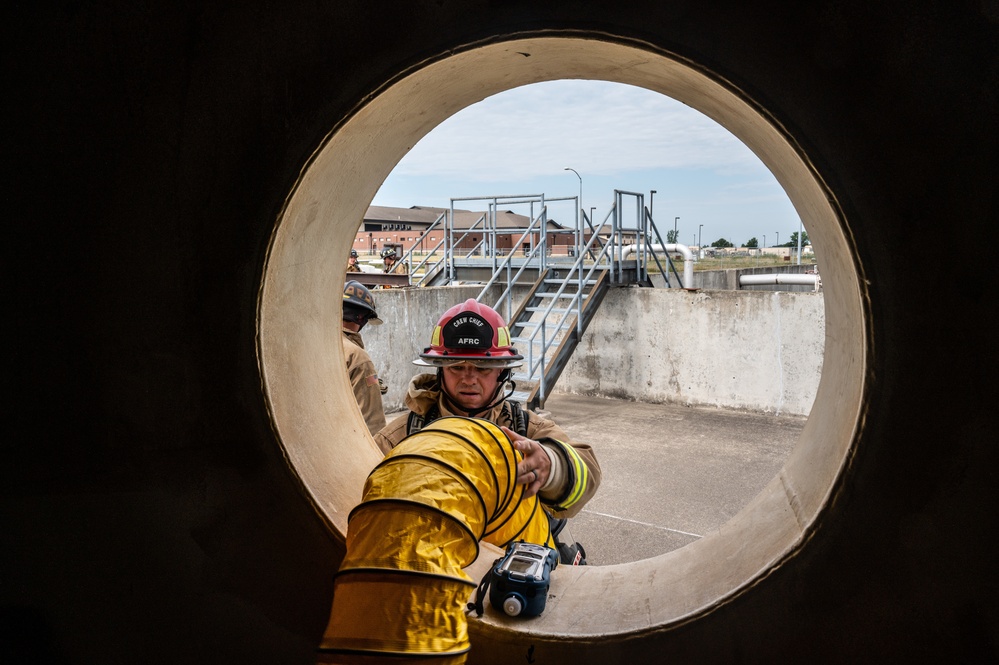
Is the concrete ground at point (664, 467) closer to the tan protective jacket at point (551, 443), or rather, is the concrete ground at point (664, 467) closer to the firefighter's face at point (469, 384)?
the tan protective jacket at point (551, 443)

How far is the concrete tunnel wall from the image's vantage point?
1.62 metres

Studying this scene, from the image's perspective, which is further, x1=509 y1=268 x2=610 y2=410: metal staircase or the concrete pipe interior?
x1=509 y1=268 x2=610 y2=410: metal staircase

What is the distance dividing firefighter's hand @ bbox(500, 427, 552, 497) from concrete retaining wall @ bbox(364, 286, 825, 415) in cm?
722

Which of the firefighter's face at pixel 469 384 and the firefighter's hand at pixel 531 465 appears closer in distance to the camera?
the firefighter's hand at pixel 531 465

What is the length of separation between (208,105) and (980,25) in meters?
1.97

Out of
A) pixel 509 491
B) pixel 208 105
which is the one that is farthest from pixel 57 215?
pixel 509 491

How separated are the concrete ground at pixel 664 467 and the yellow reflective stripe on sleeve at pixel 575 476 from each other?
1687 mm

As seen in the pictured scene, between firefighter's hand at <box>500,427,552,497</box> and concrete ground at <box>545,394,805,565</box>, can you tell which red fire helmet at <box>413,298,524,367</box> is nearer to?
firefighter's hand at <box>500,427,552,497</box>

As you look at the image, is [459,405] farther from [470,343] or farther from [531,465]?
[531,465]

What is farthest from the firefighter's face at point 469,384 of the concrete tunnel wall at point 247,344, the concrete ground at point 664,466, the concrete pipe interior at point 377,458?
the concrete ground at point 664,466

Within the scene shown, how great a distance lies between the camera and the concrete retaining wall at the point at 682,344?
9.13 meters

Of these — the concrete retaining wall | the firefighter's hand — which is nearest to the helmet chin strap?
the firefighter's hand

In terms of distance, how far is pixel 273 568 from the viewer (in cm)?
215

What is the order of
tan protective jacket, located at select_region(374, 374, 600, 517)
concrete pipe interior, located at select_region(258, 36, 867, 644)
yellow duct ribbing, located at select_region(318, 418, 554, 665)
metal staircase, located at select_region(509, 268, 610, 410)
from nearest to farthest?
yellow duct ribbing, located at select_region(318, 418, 554, 665)
concrete pipe interior, located at select_region(258, 36, 867, 644)
tan protective jacket, located at select_region(374, 374, 600, 517)
metal staircase, located at select_region(509, 268, 610, 410)
